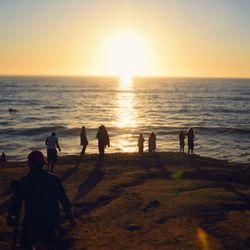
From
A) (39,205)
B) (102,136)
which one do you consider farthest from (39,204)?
(102,136)

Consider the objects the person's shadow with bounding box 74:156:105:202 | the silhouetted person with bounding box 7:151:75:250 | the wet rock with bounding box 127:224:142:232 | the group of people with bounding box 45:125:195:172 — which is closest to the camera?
the silhouetted person with bounding box 7:151:75:250

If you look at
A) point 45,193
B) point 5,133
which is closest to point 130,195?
point 45,193

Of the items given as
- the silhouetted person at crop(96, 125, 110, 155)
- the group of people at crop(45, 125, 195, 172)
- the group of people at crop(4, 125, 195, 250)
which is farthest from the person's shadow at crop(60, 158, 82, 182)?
the group of people at crop(4, 125, 195, 250)

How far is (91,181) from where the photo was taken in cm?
1653

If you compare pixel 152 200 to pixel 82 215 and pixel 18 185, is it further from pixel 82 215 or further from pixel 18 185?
pixel 18 185

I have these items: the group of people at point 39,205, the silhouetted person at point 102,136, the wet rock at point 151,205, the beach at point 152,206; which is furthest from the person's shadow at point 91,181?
the group of people at point 39,205

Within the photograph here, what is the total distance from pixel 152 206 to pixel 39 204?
291 inches

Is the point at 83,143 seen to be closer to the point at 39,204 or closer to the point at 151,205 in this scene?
the point at 151,205

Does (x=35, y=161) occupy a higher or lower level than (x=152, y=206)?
higher

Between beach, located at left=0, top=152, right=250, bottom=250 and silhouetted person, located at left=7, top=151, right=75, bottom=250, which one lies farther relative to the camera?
beach, located at left=0, top=152, right=250, bottom=250

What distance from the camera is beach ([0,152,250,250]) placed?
34.0ft

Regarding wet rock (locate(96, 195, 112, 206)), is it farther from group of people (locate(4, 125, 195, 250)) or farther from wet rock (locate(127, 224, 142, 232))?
group of people (locate(4, 125, 195, 250))

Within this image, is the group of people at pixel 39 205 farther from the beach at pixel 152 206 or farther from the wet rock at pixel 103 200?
the wet rock at pixel 103 200

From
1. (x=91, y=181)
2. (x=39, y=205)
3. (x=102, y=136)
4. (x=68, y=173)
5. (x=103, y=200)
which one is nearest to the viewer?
(x=39, y=205)
